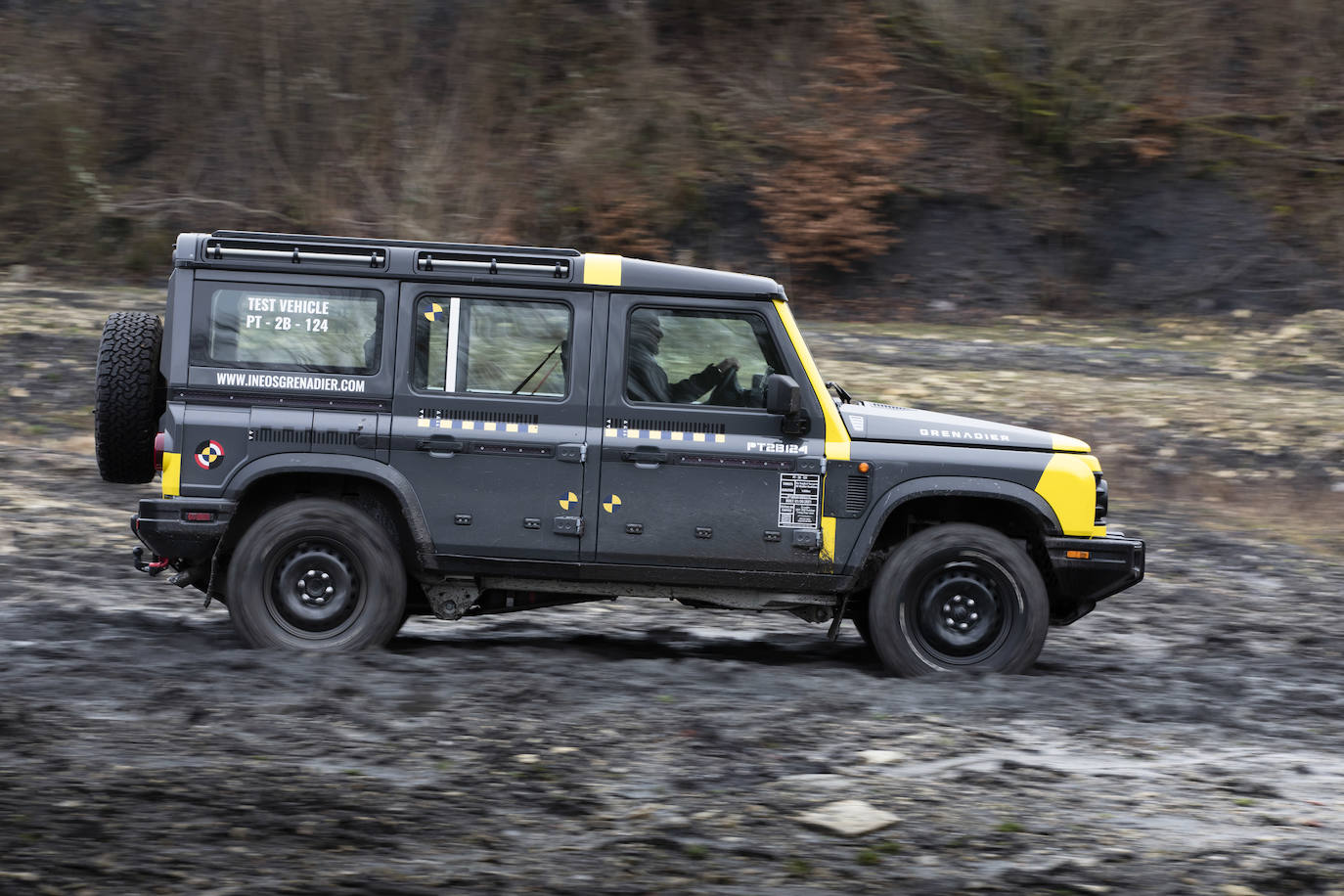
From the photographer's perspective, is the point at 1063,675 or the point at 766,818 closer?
the point at 766,818

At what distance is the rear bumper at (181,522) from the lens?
24.0 feet

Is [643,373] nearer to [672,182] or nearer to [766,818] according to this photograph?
[766,818]

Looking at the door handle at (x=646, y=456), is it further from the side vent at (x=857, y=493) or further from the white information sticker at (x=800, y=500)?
the side vent at (x=857, y=493)

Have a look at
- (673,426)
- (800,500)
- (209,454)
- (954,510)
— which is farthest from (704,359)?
(209,454)

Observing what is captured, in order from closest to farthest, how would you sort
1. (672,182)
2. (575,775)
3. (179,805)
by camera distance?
(179,805) → (575,775) → (672,182)

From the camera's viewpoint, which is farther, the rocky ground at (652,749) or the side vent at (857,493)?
the side vent at (857,493)

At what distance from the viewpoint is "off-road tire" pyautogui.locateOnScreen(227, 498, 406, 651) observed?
7.40 m

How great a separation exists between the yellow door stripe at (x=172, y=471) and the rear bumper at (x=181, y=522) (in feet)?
0.17

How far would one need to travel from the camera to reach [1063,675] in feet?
25.7

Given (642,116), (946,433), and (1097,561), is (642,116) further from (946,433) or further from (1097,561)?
(1097,561)

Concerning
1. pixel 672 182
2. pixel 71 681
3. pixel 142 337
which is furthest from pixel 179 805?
pixel 672 182

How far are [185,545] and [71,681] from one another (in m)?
0.88

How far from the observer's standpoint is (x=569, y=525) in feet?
24.3

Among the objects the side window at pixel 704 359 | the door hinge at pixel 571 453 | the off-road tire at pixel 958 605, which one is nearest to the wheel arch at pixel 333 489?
Result: the door hinge at pixel 571 453
